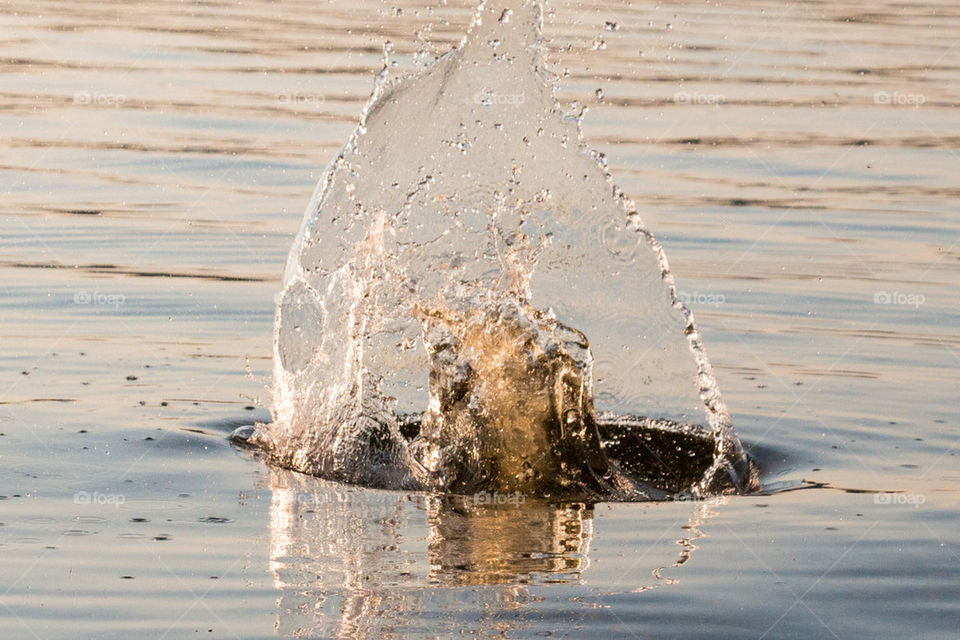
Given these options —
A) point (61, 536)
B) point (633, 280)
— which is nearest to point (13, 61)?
point (633, 280)

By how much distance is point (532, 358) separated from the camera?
852 cm

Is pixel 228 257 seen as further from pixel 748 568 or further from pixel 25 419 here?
pixel 748 568

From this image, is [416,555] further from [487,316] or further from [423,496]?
[487,316]

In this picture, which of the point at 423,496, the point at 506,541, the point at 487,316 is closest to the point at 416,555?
the point at 506,541

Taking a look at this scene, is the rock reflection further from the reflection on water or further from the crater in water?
the crater in water

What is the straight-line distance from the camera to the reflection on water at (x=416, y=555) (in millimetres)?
5719

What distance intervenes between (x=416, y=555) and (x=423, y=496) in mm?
1130

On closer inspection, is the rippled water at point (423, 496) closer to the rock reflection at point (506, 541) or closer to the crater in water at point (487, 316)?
the rock reflection at point (506, 541)

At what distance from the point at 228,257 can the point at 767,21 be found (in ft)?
52.2

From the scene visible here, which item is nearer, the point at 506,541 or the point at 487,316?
the point at 506,541

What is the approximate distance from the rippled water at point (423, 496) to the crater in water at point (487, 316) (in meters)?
0.37

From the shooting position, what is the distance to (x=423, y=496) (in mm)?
7617

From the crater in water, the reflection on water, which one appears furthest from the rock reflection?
the crater in water

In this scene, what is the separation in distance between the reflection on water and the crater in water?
1.38 feet
